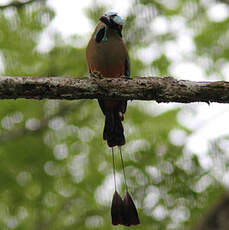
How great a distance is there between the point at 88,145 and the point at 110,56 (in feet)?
5.03

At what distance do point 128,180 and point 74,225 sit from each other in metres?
0.83

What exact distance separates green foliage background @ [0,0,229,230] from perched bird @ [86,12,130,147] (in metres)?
0.63

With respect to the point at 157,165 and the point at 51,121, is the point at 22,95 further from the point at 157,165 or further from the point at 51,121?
the point at 51,121

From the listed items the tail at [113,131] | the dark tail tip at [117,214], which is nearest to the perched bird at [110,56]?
the tail at [113,131]

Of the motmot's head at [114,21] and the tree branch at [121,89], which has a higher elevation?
the motmot's head at [114,21]

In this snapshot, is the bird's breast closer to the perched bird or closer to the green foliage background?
the perched bird

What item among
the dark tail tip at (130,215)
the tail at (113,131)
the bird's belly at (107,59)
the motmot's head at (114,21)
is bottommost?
the dark tail tip at (130,215)

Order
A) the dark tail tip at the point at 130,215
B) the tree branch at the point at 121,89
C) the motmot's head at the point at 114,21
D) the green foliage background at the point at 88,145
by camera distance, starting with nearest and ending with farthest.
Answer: the tree branch at the point at 121,89
the dark tail tip at the point at 130,215
the motmot's head at the point at 114,21
the green foliage background at the point at 88,145

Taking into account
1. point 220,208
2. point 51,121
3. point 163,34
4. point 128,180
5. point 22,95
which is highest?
point 163,34

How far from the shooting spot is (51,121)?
478 cm

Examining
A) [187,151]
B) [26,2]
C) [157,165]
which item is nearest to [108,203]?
[157,165]

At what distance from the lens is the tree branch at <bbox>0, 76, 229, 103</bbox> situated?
263 centimetres

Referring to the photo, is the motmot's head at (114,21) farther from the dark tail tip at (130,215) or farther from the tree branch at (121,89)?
the dark tail tip at (130,215)

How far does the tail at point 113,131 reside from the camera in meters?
3.50
